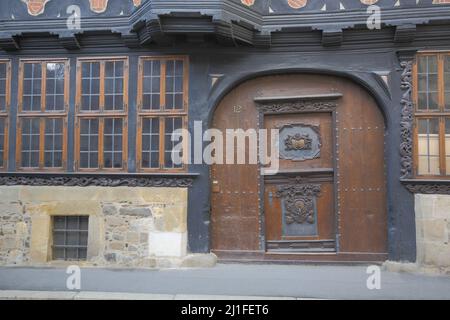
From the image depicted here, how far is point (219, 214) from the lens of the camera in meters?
8.11

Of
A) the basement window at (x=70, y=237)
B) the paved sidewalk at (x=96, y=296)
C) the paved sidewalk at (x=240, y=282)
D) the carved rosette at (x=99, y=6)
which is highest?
the carved rosette at (x=99, y=6)

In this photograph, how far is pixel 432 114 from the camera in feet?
24.6

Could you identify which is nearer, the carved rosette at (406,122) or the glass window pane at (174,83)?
the carved rosette at (406,122)

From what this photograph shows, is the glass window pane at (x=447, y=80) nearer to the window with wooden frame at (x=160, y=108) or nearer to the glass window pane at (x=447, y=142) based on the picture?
the glass window pane at (x=447, y=142)

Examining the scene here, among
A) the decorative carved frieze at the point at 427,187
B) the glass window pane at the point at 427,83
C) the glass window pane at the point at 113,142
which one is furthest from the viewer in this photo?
the glass window pane at the point at 113,142

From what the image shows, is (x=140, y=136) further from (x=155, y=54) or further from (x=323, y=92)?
(x=323, y=92)

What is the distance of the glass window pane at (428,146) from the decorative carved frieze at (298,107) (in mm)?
1579

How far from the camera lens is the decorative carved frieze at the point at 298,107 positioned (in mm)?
7969

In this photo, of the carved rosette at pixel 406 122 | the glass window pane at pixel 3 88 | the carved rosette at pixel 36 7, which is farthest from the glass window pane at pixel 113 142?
the carved rosette at pixel 406 122

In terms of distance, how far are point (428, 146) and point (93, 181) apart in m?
6.07

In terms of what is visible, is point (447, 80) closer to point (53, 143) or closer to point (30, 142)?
point (53, 143)

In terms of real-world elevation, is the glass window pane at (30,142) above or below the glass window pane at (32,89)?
below

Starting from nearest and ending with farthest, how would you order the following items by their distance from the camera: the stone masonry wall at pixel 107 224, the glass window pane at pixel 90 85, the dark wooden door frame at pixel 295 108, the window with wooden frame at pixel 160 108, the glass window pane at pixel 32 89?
1. the stone masonry wall at pixel 107 224
2. the dark wooden door frame at pixel 295 108
3. the window with wooden frame at pixel 160 108
4. the glass window pane at pixel 90 85
5. the glass window pane at pixel 32 89

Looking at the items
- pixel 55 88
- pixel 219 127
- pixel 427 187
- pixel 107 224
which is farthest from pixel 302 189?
pixel 55 88
